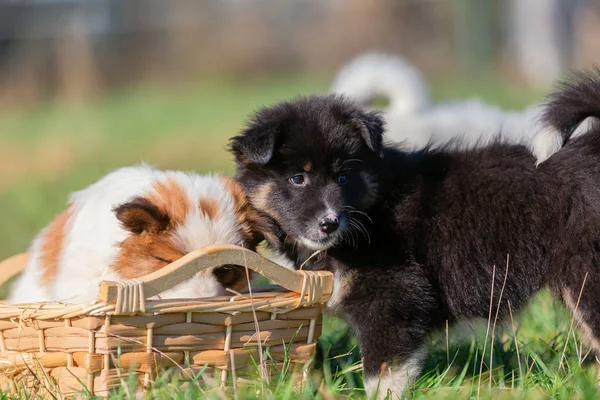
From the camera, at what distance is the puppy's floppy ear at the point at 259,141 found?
12.3 feet

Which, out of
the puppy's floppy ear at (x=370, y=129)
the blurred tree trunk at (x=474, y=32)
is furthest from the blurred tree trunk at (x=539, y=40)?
the puppy's floppy ear at (x=370, y=129)

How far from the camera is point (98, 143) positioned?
13.5 metres

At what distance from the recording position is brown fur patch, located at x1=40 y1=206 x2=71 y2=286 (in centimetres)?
391

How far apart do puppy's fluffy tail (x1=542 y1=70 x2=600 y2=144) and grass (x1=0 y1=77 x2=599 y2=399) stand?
35.0 inches

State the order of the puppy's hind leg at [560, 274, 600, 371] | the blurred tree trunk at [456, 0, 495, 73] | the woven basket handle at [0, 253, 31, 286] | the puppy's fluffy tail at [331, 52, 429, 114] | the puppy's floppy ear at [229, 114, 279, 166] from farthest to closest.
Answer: the blurred tree trunk at [456, 0, 495, 73] < the puppy's fluffy tail at [331, 52, 429, 114] < the woven basket handle at [0, 253, 31, 286] < the puppy's floppy ear at [229, 114, 279, 166] < the puppy's hind leg at [560, 274, 600, 371]

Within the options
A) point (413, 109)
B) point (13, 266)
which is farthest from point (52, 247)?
point (413, 109)

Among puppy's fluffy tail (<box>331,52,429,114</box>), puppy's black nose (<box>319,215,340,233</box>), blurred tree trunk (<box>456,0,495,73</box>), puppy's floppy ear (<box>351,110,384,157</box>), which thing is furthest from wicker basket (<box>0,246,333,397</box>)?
blurred tree trunk (<box>456,0,495,73</box>)

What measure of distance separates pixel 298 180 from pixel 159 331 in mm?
1113

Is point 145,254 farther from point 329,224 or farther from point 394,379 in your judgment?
point 394,379

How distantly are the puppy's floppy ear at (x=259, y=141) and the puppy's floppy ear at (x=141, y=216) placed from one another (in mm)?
533

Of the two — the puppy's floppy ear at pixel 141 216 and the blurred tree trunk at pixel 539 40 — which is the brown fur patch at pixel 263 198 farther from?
the blurred tree trunk at pixel 539 40

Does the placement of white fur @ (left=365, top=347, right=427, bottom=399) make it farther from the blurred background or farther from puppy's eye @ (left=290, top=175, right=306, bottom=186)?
the blurred background

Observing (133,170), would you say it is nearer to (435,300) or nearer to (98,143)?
(435,300)

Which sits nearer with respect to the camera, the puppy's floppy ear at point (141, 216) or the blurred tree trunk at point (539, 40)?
the puppy's floppy ear at point (141, 216)
